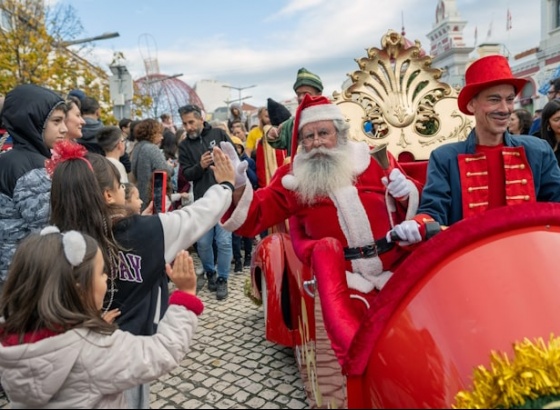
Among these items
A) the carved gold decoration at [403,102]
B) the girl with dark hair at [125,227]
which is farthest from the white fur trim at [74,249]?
the carved gold decoration at [403,102]

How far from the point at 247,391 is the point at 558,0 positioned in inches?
1008

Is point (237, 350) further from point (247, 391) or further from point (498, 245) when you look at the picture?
point (498, 245)

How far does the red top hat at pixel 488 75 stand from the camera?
7.45 feet

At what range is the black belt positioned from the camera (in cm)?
247

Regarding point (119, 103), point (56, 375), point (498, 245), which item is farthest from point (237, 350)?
point (119, 103)

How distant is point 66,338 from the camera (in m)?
1.39

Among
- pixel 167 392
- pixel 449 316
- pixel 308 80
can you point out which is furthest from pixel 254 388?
pixel 308 80

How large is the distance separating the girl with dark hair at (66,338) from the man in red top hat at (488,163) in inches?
60.7

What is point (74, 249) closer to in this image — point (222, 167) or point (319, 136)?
point (222, 167)

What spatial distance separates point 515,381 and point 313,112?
1918mm

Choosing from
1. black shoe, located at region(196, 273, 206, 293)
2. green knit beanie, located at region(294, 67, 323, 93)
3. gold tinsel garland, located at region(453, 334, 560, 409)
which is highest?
green knit beanie, located at region(294, 67, 323, 93)

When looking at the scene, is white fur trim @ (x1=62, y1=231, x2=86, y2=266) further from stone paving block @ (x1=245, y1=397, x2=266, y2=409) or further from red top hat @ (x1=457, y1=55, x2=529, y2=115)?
red top hat @ (x1=457, y1=55, x2=529, y2=115)

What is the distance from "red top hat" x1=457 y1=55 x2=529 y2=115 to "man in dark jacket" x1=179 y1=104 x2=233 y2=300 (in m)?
2.72

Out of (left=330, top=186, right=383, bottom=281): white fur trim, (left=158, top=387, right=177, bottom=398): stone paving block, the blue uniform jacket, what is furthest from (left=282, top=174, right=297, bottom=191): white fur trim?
(left=158, top=387, right=177, bottom=398): stone paving block
